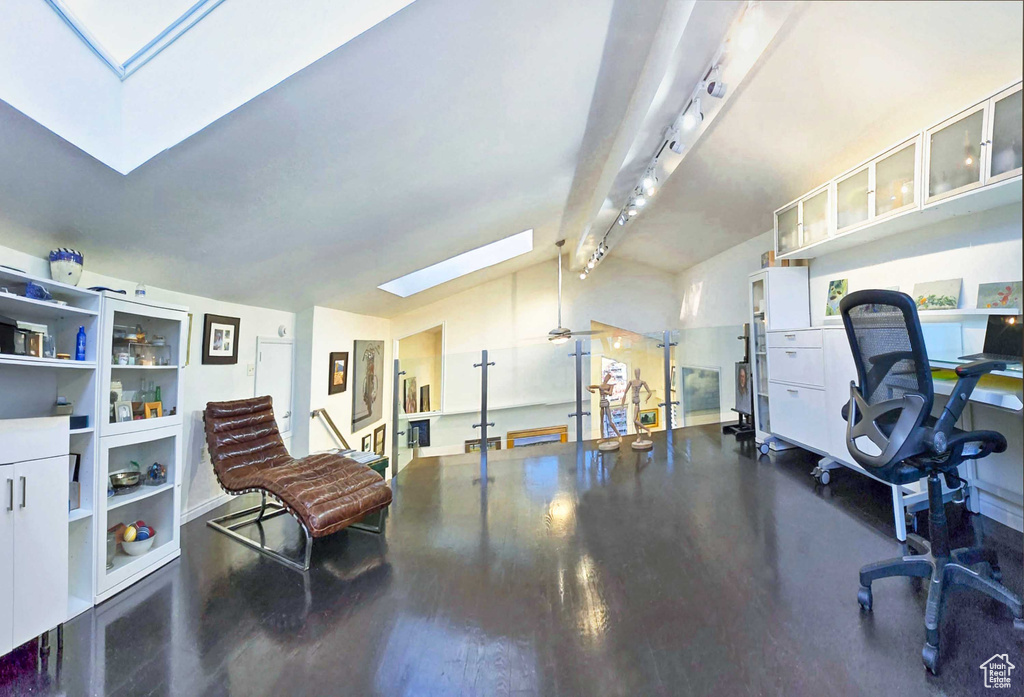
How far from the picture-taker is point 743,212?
3291mm

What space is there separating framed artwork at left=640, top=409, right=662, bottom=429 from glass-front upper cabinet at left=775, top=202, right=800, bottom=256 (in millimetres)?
2459

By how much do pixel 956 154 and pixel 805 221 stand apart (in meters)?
0.46

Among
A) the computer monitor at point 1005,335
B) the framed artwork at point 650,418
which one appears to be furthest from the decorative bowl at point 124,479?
the framed artwork at point 650,418

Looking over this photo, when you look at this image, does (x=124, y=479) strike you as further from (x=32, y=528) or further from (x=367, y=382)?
(x=367, y=382)

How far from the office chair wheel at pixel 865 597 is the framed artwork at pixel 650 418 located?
2.84 meters

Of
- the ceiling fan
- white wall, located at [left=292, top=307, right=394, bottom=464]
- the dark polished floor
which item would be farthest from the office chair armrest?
white wall, located at [left=292, top=307, right=394, bottom=464]

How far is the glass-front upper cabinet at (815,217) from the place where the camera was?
47.0 inches

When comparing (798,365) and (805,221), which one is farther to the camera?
(798,365)

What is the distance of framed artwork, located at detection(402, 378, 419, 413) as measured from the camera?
4.29 metres

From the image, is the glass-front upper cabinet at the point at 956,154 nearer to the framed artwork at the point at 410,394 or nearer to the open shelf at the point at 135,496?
the open shelf at the point at 135,496

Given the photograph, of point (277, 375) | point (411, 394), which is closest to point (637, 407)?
point (411, 394)

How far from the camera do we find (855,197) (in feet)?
3.78

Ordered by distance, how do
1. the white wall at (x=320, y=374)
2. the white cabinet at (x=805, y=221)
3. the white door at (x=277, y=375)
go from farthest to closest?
the white wall at (x=320, y=374) → the white door at (x=277, y=375) → the white cabinet at (x=805, y=221)

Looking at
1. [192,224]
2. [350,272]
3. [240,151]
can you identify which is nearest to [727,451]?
[350,272]
